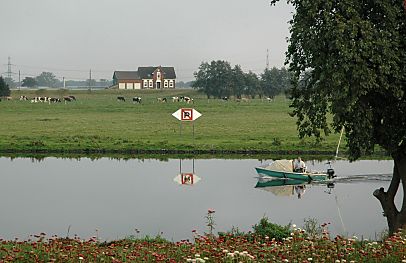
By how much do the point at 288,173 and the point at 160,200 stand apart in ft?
27.8

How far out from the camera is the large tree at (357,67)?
18.2 metres

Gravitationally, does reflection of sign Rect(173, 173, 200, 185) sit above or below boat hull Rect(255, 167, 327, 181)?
below

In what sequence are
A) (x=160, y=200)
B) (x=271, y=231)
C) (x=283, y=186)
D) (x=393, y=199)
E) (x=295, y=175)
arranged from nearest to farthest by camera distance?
(x=271, y=231)
(x=393, y=199)
(x=160, y=200)
(x=283, y=186)
(x=295, y=175)

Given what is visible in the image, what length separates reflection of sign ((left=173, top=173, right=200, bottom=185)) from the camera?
37.5 meters

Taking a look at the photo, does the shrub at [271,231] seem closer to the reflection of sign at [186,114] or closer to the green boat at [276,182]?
the green boat at [276,182]

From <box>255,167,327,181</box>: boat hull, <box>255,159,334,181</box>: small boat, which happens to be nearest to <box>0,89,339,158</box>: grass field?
<box>255,159,334,181</box>: small boat

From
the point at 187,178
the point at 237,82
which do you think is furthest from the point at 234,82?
the point at 187,178

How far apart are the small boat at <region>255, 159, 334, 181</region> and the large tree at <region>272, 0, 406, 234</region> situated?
15.0m

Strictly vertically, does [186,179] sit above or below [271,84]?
below

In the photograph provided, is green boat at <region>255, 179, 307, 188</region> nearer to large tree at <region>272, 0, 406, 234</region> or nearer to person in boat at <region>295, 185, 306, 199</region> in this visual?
person in boat at <region>295, 185, 306, 199</region>

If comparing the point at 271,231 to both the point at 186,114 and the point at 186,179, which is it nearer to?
the point at 186,179

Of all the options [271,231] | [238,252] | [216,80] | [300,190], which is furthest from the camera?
[216,80]

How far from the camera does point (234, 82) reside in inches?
6161

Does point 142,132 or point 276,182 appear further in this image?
point 142,132
